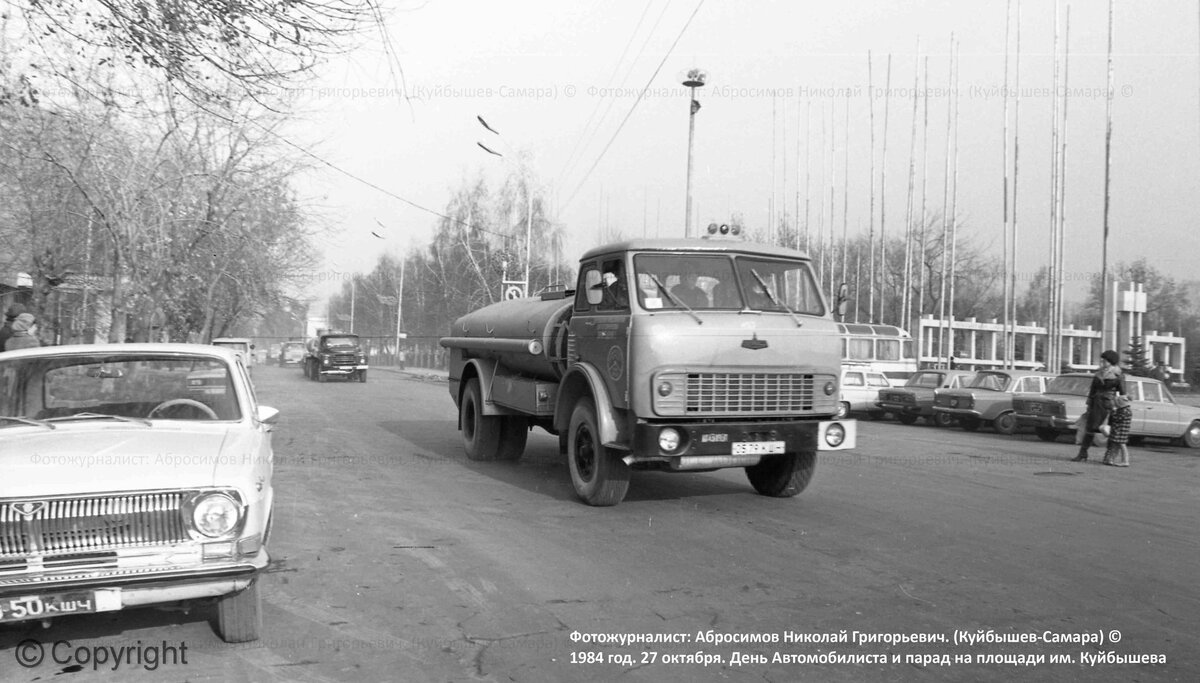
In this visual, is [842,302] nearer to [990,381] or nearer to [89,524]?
[89,524]

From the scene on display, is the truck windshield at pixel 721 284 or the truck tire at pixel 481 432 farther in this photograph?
the truck tire at pixel 481 432

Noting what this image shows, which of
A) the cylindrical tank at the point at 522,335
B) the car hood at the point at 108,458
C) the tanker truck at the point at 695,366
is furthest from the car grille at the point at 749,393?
the car hood at the point at 108,458

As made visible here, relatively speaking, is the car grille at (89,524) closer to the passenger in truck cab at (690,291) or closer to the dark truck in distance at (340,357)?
the passenger in truck cab at (690,291)

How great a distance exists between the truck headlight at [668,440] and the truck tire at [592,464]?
2.34 ft

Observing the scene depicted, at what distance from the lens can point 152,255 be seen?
21.0 meters

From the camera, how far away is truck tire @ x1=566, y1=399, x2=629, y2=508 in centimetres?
834

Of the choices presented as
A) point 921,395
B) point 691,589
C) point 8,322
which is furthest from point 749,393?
point 921,395

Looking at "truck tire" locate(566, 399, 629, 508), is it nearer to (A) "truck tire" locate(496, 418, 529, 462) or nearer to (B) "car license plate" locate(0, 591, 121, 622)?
(A) "truck tire" locate(496, 418, 529, 462)

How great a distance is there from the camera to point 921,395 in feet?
74.0

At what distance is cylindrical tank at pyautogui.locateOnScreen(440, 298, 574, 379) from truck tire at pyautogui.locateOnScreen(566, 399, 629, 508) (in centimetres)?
96

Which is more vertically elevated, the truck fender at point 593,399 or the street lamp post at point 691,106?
the street lamp post at point 691,106

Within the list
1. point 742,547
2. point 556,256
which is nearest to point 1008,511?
point 742,547

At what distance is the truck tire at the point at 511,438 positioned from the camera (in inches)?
476

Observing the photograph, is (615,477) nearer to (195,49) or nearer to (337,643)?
(337,643)
